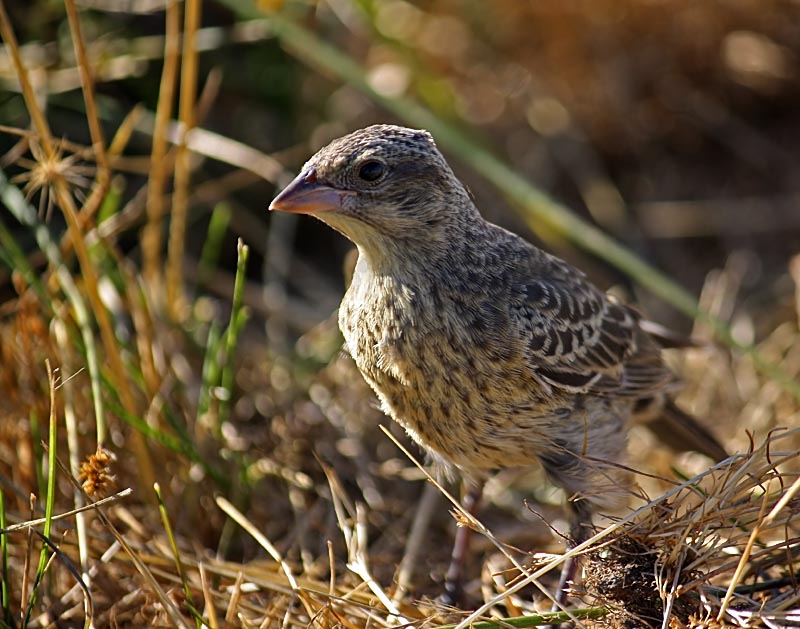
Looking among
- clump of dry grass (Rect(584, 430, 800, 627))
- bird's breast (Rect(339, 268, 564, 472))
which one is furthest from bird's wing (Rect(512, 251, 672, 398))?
clump of dry grass (Rect(584, 430, 800, 627))

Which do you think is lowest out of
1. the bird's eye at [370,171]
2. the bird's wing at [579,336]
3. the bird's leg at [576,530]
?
the bird's leg at [576,530]

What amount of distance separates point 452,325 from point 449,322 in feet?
0.04

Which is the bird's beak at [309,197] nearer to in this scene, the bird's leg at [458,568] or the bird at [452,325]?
the bird at [452,325]

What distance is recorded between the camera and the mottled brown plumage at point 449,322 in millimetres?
2807

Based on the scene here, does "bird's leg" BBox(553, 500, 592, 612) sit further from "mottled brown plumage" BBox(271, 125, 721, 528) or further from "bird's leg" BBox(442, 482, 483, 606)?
"bird's leg" BBox(442, 482, 483, 606)

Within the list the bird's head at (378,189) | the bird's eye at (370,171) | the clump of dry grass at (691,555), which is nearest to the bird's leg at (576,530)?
the clump of dry grass at (691,555)

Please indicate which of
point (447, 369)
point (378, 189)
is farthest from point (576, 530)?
point (378, 189)

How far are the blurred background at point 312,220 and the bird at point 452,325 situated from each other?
1.70 feet

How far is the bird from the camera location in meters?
2.81

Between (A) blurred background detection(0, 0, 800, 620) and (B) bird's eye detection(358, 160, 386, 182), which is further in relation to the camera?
(A) blurred background detection(0, 0, 800, 620)

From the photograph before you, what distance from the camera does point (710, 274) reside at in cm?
508

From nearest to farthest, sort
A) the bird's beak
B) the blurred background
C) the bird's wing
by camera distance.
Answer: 1. the bird's beak
2. the bird's wing
3. the blurred background

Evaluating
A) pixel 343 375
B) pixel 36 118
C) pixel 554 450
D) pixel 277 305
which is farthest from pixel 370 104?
pixel 554 450

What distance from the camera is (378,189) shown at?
2820 millimetres
